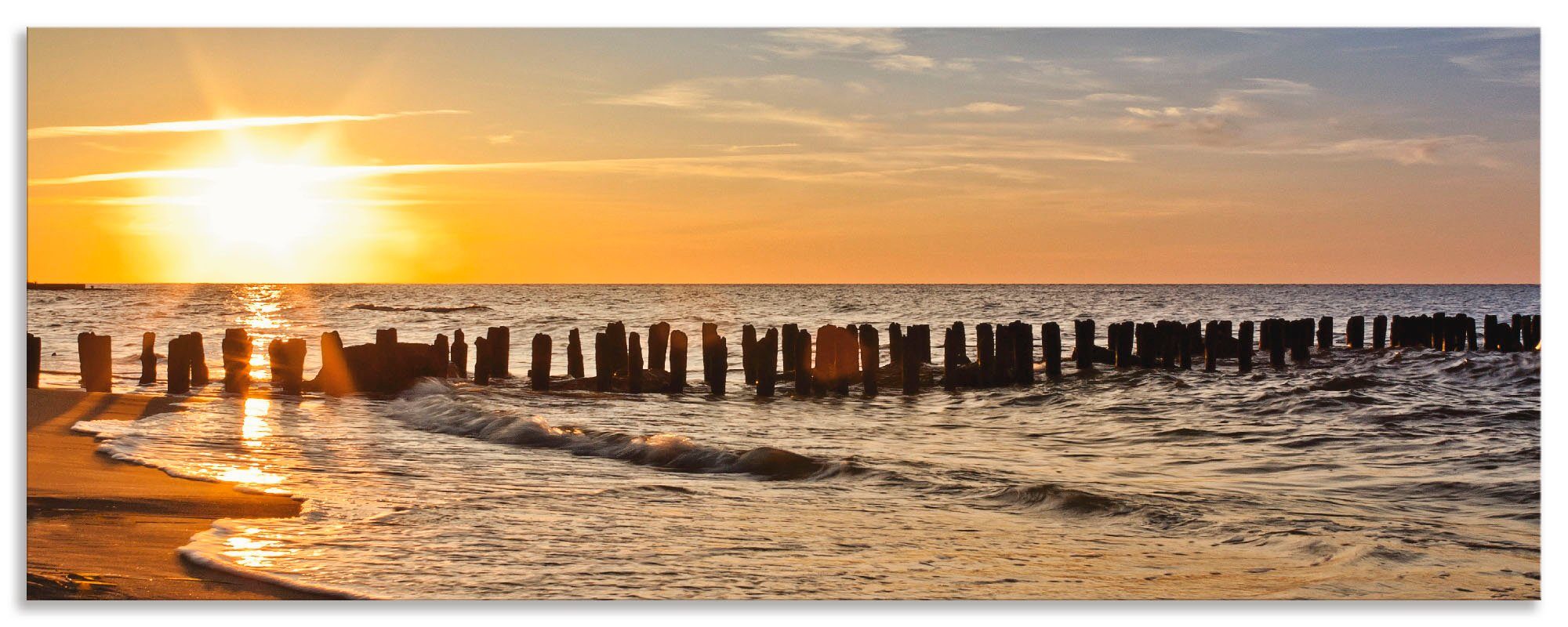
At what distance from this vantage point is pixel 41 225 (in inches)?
279

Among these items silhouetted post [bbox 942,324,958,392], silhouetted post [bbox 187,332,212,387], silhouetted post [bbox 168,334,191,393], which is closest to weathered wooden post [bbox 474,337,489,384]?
silhouetted post [bbox 187,332,212,387]

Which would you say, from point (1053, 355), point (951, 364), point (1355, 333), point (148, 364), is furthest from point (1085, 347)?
point (148, 364)

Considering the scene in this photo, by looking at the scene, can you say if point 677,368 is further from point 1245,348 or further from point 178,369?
point 1245,348

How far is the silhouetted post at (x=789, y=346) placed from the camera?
1630cm

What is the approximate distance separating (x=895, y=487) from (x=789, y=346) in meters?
8.73

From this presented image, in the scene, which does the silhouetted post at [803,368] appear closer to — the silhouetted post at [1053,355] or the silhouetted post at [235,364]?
the silhouetted post at [1053,355]

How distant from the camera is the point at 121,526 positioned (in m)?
6.44

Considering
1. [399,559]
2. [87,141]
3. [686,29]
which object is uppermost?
[686,29]

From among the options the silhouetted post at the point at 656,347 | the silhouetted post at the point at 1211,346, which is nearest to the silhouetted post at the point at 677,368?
the silhouetted post at the point at 656,347

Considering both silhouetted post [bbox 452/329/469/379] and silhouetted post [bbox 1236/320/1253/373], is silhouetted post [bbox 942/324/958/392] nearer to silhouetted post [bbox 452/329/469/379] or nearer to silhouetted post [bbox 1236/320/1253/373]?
silhouetted post [bbox 1236/320/1253/373]

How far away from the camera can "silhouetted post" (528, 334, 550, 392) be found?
1580 centimetres

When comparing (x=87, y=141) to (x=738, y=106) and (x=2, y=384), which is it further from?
(x=738, y=106)
